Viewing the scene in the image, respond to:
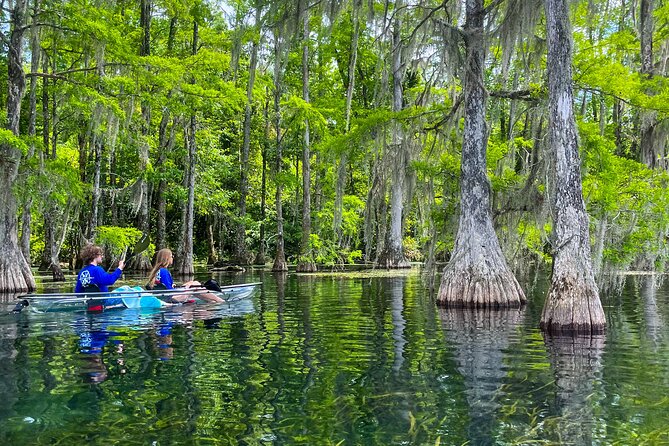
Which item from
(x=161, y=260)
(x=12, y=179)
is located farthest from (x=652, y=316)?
(x=12, y=179)

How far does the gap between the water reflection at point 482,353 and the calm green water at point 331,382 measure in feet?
0.07

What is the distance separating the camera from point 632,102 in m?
11.6

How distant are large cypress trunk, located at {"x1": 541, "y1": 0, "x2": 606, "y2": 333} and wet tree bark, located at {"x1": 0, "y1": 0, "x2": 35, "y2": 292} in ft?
46.0

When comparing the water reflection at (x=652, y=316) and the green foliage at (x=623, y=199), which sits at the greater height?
the green foliage at (x=623, y=199)

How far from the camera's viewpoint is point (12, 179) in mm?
16750

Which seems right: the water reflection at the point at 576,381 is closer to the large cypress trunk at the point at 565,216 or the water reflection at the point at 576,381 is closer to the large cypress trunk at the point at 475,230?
the large cypress trunk at the point at 565,216

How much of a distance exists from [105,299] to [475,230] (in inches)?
294

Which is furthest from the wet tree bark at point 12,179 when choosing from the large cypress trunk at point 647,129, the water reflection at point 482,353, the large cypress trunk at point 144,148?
the large cypress trunk at point 647,129

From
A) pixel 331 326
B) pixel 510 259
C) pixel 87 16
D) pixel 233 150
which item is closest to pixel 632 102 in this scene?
pixel 510 259

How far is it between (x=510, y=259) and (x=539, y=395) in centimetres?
1063

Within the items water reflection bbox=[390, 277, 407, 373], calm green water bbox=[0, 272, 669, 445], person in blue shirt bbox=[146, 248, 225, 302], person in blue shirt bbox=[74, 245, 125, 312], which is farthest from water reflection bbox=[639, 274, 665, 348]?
person in blue shirt bbox=[74, 245, 125, 312]

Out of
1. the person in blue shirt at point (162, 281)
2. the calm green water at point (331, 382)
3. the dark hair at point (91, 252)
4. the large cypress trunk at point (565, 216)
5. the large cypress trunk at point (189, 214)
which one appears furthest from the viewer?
the large cypress trunk at point (189, 214)

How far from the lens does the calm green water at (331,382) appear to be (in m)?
4.20

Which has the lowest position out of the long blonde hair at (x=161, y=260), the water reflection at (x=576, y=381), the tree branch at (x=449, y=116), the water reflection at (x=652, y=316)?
the water reflection at (x=576, y=381)
